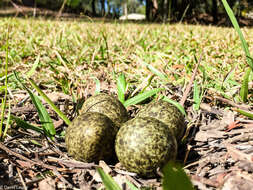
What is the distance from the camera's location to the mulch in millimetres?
1600

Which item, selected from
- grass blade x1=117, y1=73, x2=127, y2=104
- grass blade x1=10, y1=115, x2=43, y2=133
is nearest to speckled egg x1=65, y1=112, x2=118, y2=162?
grass blade x1=10, y1=115, x2=43, y2=133

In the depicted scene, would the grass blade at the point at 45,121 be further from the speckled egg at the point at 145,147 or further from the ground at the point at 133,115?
the speckled egg at the point at 145,147

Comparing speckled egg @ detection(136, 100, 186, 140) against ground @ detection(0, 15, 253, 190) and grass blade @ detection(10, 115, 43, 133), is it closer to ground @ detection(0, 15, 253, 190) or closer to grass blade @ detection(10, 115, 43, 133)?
ground @ detection(0, 15, 253, 190)

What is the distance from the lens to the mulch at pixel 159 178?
5.25ft

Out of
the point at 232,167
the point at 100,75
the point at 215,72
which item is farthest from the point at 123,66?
the point at 232,167

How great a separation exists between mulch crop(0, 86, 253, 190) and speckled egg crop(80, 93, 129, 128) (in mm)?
345

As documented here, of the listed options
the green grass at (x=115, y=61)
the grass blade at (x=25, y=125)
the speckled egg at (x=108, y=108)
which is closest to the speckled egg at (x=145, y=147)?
the speckled egg at (x=108, y=108)

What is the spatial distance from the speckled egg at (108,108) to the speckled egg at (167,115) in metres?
0.17

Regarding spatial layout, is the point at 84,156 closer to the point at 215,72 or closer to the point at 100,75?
the point at 100,75

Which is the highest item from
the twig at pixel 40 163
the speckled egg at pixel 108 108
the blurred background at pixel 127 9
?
the blurred background at pixel 127 9

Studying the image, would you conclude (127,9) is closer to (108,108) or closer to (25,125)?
(108,108)

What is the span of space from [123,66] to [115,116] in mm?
1767

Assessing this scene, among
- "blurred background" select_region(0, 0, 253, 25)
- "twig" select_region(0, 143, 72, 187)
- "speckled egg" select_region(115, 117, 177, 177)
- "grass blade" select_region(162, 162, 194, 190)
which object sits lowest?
"twig" select_region(0, 143, 72, 187)

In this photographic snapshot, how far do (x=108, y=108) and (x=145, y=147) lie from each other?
1.76ft
